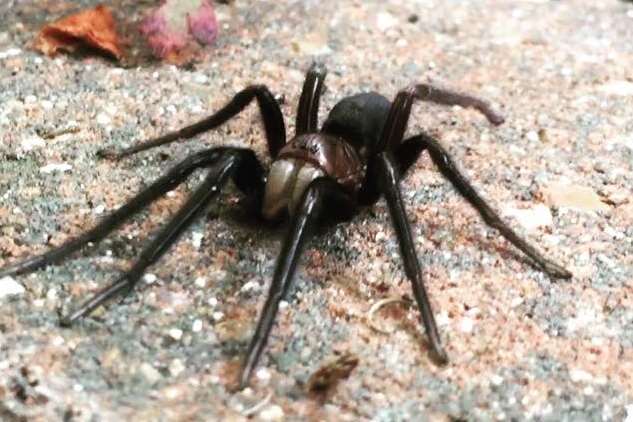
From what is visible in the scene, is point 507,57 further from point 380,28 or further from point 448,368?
point 448,368

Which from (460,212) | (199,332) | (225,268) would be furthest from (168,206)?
(460,212)

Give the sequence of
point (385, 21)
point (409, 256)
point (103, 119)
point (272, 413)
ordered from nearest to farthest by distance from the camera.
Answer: point (272, 413) < point (409, 256) < point (103, 119) < point (385, 21)

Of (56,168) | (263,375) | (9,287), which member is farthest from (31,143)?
(263,375)

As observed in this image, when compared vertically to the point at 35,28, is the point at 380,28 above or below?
Answer: below

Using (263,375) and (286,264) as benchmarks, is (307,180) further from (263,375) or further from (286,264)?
(263,375)

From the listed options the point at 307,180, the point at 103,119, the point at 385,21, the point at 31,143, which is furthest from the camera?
the point at 385,21

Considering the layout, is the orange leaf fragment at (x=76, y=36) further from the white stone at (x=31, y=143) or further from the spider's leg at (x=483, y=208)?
the spider's leg at (x=483, y=208)
